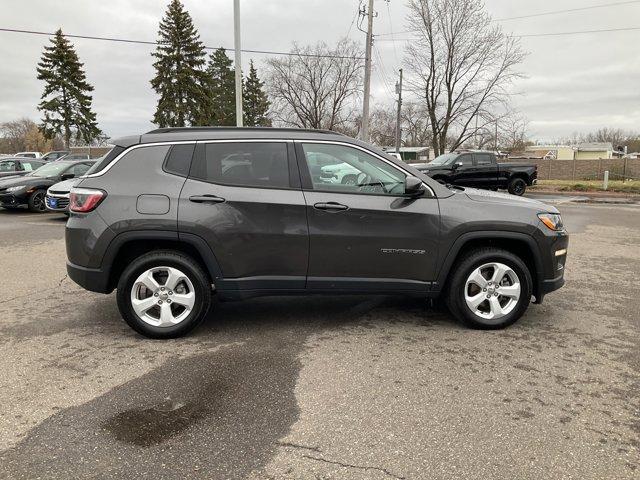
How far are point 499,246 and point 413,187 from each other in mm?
1072

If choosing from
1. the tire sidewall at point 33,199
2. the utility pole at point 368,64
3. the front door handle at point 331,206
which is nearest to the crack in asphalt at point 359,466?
the front door handle at point 331,206

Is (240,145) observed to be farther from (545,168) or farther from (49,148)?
(49,148)

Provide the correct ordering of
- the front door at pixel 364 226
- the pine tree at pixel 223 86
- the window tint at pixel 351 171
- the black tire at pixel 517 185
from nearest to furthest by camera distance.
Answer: the front door at pixel 364 226 < the window tint at pixel 351 171 < the black tire at pixel 517 185 < the pine tree at pixel 223 86

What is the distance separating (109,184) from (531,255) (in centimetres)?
377

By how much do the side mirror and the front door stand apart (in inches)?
2.5

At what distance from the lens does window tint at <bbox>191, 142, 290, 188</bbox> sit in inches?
169

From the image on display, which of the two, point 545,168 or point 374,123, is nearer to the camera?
point 545,168

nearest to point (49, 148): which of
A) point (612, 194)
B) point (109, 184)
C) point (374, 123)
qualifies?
point (374, 123)

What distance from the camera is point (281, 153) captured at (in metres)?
4.39

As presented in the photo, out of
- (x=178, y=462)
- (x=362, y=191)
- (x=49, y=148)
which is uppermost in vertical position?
(x=49, y=148)

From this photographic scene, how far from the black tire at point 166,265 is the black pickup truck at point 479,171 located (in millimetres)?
15275

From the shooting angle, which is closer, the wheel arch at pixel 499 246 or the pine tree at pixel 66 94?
the wheel arch at pixel 499 246

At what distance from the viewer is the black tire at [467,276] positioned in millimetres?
4473

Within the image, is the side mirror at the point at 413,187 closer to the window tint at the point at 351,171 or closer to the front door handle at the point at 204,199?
the window tint at the point at 351,171
